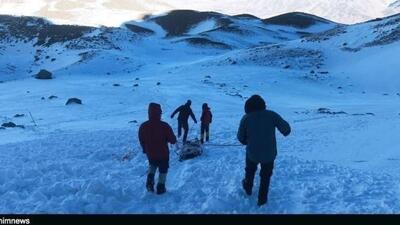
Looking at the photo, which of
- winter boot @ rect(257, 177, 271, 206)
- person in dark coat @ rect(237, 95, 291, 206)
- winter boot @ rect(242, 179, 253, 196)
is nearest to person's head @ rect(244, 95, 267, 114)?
person in dark coat @ rect(237, 95, 291, 206)

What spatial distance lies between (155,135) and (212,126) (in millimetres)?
12828

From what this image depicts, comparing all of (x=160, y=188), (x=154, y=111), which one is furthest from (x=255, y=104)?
(x=160, y=188)

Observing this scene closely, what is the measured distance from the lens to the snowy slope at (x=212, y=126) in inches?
395

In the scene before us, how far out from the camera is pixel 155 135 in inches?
388

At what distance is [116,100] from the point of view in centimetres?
3466

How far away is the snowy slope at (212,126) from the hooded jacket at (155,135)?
876mm

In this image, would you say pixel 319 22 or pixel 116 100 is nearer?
pixel 116 100

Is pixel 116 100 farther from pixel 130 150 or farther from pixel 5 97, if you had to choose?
pixel 130 150

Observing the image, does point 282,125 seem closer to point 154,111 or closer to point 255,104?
point 255,104
